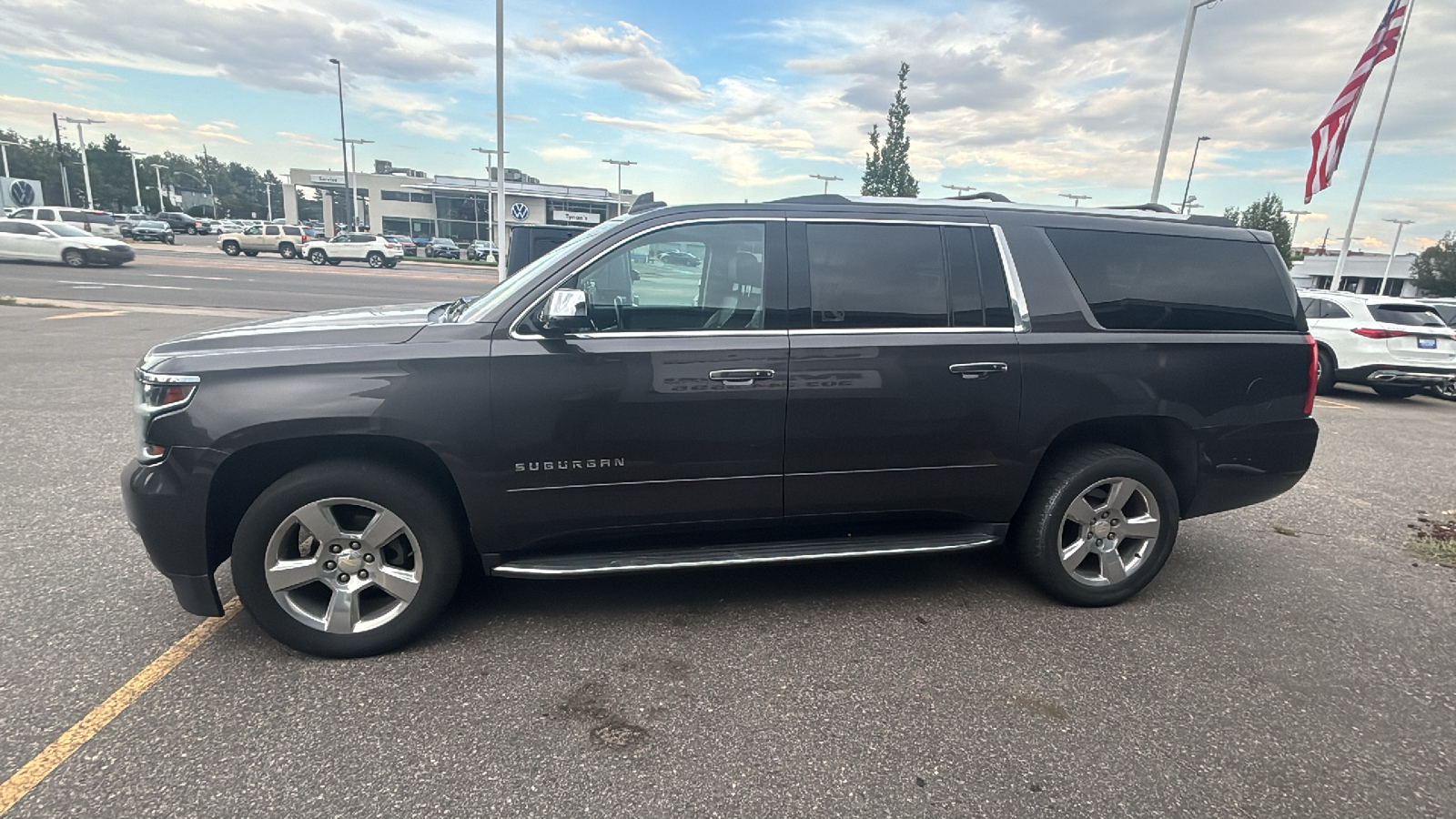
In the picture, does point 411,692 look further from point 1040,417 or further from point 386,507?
point 1040,417

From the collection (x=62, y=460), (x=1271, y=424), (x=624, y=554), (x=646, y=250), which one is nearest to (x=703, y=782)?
(x=624, y=554)

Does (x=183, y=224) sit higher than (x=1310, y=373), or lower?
higher

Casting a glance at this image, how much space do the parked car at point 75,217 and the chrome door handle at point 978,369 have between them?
3356 centimetres

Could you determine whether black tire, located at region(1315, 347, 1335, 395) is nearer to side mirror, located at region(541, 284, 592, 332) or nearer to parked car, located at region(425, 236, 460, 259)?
side mirror, located at region(541, 284, 592, 332)

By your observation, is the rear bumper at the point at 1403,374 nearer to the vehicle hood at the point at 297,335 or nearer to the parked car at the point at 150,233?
the vehicle hood at the point at 297,335

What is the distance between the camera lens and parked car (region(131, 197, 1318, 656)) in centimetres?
286

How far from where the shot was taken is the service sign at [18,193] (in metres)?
42.7

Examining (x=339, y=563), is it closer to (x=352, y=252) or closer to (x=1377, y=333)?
(x=1377, y=333)

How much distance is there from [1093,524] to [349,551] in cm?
333

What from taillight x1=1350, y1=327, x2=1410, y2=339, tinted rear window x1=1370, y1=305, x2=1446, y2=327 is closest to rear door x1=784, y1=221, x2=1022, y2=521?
taillight x1=1350, y1=327, x2=1410, y2=339

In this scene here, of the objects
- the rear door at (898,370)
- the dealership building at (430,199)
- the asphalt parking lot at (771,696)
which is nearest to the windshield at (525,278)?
the rear door at (898,370)

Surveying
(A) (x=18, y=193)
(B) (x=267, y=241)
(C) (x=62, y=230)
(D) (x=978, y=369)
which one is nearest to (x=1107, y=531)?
(D) (x=978, y=369)

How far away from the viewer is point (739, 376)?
10.1 ft

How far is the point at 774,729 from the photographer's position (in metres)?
2.59
